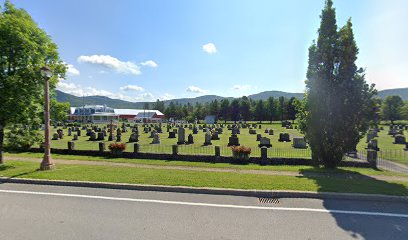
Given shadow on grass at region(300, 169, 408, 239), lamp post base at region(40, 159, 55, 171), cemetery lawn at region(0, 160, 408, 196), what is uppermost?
lamp post base at region(40, 159, 55, 171)

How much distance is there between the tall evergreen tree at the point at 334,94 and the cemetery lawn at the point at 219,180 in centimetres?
254

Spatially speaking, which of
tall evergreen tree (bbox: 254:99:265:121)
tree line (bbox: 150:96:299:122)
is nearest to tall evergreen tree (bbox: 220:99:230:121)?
tree line (bbox: 150:96:299:122)

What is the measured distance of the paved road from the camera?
5.00 meters

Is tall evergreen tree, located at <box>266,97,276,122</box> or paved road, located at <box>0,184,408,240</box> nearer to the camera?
paved road, located at <box>0,184,408,240</box>

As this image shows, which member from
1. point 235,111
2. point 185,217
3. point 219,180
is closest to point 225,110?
point 235,111

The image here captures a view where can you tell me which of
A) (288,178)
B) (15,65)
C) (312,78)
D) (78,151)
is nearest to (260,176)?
(288,178)

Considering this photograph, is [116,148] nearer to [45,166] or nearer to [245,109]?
[45,166]

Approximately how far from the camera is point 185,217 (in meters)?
5.85

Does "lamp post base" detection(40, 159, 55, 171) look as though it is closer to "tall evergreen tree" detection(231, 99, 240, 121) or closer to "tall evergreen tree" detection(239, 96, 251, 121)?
"tall evergreen tree" detection(239, 96, 251, 121)

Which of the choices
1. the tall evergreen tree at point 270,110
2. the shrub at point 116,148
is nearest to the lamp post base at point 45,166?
the shrub at point 116,148

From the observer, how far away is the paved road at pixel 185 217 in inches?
197

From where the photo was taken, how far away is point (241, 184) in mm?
8289

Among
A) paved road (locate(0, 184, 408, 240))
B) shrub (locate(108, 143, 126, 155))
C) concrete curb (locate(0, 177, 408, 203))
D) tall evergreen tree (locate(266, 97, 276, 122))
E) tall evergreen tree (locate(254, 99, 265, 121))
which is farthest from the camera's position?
→ tall evergreen tree (locate(254, 99, 265, 121))

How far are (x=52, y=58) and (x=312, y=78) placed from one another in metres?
12.9
